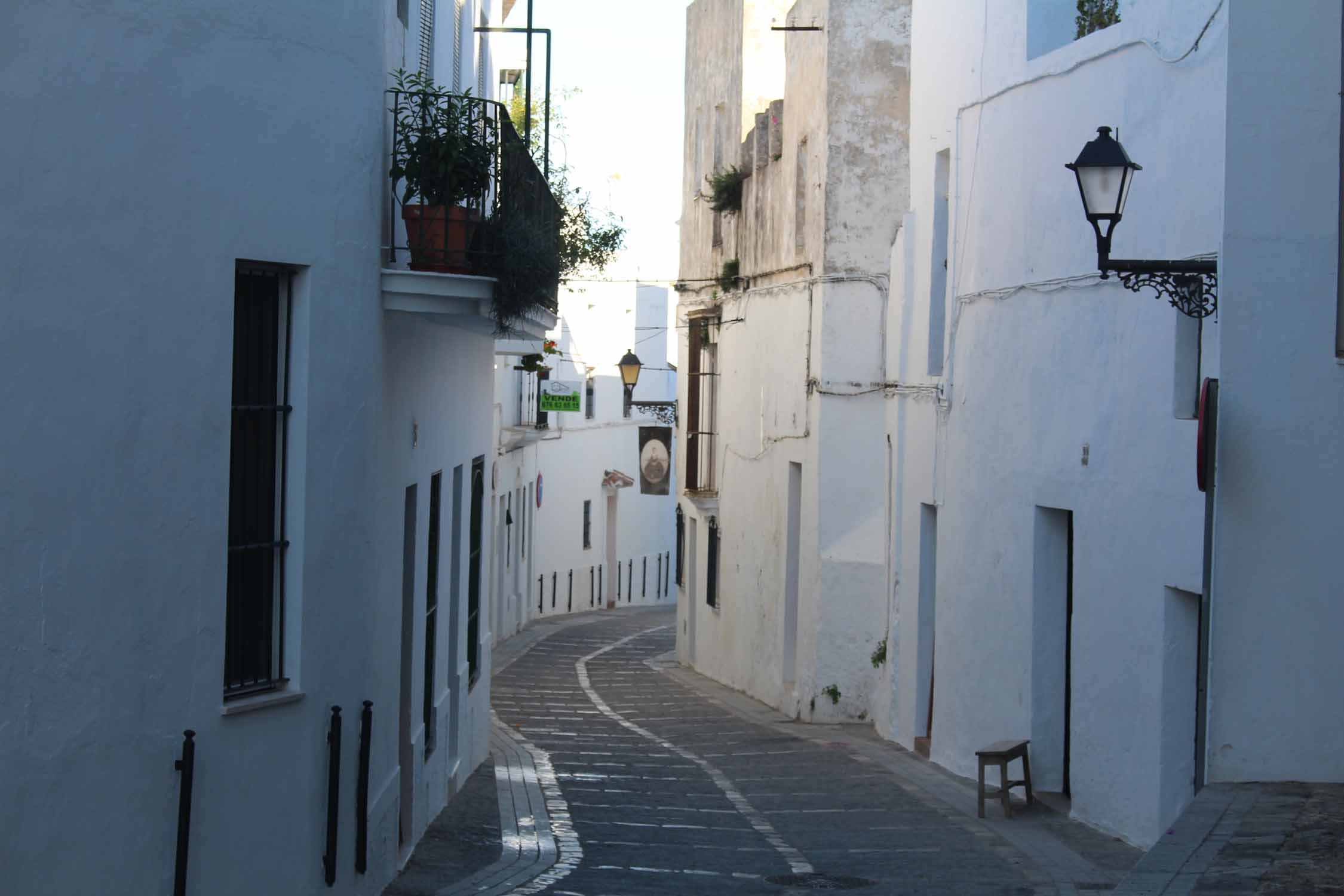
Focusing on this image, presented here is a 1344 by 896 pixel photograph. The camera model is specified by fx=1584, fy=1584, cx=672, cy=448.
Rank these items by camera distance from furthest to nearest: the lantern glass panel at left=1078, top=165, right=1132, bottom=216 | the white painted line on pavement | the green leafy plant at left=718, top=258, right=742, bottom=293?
the green leafy plant at left=718, top=258, right=742, bottom=293 < the white painted line on pavement < the lantern glass panel at left=1078, top=165, right=1132, bottom=216

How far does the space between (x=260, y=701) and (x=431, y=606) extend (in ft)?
15.3

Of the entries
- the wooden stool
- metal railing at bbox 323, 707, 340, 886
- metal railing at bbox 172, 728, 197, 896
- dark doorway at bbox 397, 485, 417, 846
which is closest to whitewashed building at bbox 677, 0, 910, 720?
the wooden stool

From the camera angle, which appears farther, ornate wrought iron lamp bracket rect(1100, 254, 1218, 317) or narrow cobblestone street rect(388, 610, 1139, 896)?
narrow cobblestone street rect(388, 610, 1139, 896)

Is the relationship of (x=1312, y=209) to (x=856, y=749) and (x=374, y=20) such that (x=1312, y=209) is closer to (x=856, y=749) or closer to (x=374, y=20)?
(x=374, y=20)

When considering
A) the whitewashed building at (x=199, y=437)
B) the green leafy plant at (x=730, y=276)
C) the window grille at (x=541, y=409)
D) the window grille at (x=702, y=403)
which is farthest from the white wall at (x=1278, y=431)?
the window grille at (x=541, y=409)

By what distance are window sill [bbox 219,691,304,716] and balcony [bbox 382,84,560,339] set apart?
90.5 inches

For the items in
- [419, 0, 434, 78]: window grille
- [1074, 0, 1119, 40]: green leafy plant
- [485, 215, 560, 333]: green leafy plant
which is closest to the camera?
[485, 215, 560, 333]: green leafy plant

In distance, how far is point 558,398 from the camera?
1250 inches

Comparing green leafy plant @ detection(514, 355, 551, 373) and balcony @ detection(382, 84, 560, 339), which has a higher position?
balcony @ detection(382, 84, 560, 339)

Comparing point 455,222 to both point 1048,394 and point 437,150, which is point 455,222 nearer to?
point 437,150

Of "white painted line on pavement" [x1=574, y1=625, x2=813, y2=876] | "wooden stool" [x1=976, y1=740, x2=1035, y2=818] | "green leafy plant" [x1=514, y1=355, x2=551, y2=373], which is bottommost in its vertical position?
"white painted line on pavement" [x1=574, y1=625, x2=813, y2=876]

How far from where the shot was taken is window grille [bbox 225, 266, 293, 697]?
7812 mm

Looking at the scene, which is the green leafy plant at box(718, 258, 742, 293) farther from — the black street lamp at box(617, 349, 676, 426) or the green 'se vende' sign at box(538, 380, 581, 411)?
the green 'se vende' sign at box(538, 380, 581, 411)

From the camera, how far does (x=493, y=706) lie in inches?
824
